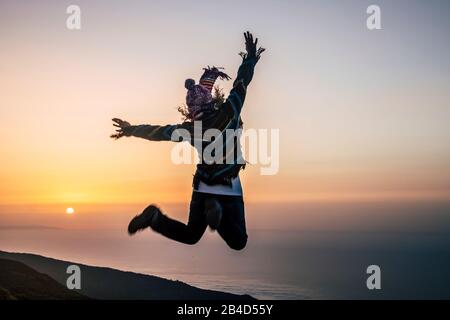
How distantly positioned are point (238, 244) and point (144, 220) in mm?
1110

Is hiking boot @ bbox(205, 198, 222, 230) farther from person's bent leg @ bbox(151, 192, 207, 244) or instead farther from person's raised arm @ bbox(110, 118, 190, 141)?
person's raised arm @ bbox(110, 118, 190, 141)

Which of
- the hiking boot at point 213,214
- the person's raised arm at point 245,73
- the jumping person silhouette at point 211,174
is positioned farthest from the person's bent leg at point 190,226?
the person's raised arm at point 245,73

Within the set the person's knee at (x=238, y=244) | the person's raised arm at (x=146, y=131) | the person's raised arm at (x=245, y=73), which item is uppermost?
the person's raised arm at (x=245, y=73)

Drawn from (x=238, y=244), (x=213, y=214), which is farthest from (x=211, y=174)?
(x=238, y=244)

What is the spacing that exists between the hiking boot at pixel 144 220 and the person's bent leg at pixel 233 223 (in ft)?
2.49

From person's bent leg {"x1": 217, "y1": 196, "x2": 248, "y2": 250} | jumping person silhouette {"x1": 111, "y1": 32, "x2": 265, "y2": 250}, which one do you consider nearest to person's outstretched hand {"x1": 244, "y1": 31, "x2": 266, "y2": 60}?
jumping person silhouette {"x1": 111, "y1": 32, "x2": 265, "y2": 250}

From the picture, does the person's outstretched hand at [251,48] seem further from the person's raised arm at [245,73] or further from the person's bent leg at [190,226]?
the person's bent leg at [190,226]

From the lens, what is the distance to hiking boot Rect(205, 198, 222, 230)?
667 cm

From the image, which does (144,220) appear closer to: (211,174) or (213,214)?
(213,214)

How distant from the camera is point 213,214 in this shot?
6691mm

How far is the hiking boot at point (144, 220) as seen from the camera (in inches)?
267
